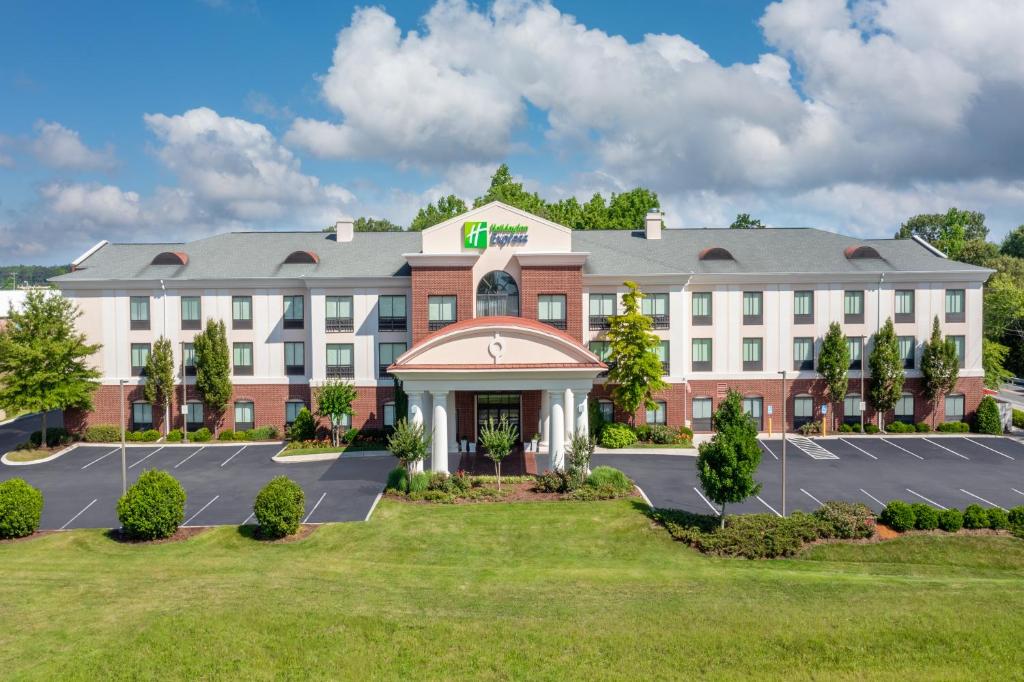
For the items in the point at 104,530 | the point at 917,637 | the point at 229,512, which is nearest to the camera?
the point at 917,637

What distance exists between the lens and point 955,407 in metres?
46.9

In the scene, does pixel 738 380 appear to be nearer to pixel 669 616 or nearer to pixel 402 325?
pixel 402 325

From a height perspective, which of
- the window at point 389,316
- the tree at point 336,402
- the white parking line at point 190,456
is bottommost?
the white parking line at point 190,456

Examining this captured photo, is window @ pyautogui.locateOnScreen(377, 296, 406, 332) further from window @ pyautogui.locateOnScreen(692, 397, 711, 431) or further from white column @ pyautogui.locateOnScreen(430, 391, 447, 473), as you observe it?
window @ pyautogui.locateOnScreen(692, 397, 711, 431)

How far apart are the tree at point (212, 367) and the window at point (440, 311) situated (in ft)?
49.0

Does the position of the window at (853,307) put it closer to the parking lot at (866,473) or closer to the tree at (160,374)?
the parking lot at (866,473)

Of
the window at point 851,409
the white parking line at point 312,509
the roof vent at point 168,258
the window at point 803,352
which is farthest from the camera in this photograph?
the roof vent at point 168,258

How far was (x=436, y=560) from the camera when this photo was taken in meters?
24.6

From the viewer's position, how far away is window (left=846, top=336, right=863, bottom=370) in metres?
46.9

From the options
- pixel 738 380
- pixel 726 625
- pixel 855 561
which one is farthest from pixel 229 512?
pixel 738 380

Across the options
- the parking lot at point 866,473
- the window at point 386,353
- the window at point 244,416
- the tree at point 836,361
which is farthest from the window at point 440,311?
the tree at point 836,361

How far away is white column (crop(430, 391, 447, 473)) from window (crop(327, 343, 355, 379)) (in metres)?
14.2

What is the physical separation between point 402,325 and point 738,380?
23341 millimetres

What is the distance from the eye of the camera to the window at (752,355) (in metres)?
46.9
